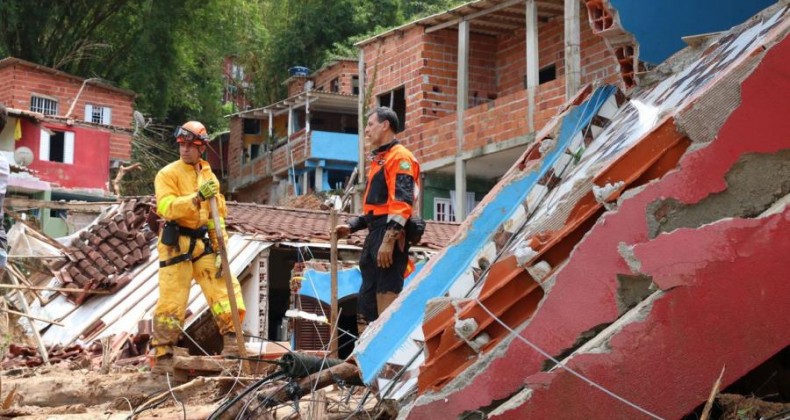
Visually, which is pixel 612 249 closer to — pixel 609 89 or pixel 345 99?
pixel 609 89

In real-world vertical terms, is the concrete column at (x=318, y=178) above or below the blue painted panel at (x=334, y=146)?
below

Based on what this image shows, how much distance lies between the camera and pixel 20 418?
24.3 ft

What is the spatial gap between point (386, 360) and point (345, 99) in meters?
31.6

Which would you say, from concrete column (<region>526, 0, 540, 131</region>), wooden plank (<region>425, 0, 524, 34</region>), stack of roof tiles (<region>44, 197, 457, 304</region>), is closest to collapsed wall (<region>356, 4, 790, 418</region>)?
stack of roof tiles (<region>44, 197, 457, 304</region>)

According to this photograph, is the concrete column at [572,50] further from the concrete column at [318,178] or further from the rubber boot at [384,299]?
the concrete column at [318,178]

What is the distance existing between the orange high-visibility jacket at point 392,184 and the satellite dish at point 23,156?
26.9m

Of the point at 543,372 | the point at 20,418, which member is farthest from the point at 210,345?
the point at 543,372

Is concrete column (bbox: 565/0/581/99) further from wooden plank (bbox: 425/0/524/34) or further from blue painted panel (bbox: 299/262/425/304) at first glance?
blue painted panel (bbox: 299/262/425/304)

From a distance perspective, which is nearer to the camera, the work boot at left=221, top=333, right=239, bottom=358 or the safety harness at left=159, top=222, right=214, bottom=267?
the work boot at left=221, top=333, right=239, bottom=358

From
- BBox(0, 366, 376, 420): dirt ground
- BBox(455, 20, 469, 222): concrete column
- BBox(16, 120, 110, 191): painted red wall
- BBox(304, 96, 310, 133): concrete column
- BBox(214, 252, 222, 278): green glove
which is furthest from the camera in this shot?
BBox(304, 96, 310, 133): concrete column

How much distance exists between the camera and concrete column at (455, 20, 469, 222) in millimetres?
24578

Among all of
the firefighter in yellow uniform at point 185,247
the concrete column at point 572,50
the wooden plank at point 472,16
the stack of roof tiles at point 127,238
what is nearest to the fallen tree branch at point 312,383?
the firefighter in yellow uniform at point 185,247

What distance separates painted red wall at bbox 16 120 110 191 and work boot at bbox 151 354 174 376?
26.3 metres

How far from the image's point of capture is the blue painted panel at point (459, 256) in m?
6.28
